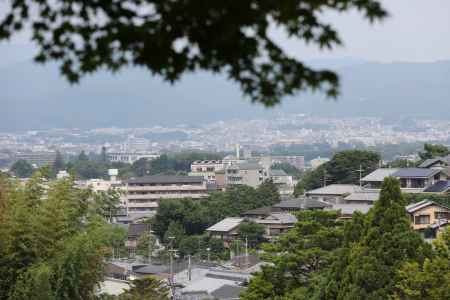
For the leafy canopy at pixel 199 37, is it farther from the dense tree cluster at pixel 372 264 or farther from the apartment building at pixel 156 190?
the apartment building at pixel 156 190

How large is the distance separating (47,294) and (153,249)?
29.6 m

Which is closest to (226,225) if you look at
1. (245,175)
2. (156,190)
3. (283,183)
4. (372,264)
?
(156,190)

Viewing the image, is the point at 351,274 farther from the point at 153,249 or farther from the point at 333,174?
the point at 333,174

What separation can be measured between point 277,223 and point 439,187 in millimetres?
6888

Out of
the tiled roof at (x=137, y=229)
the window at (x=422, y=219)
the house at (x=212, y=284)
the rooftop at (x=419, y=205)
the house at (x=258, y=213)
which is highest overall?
the rooftop at (x=419, y=205)

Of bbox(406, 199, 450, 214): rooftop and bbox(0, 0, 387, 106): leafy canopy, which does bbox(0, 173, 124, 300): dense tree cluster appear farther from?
bbox(406, 199, 450, 214): rooftop

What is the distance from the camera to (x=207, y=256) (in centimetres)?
4094

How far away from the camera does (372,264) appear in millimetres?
15016

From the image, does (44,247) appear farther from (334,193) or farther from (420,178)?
(334,193)

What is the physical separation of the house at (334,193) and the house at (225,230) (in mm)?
3771

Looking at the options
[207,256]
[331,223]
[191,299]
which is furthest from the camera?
[207,256]

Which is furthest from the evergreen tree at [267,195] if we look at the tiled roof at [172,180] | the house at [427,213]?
the house at [427,213]

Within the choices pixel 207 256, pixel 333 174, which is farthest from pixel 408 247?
pixel 333 174

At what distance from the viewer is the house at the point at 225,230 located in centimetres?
4178
